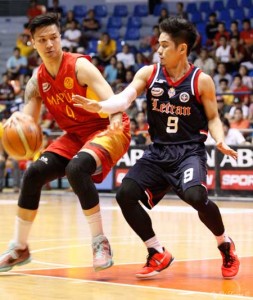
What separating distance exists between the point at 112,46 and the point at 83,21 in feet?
6.43

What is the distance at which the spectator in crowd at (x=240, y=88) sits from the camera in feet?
55.4

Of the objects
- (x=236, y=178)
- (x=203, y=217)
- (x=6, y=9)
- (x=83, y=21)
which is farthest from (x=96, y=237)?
(x=6, y=9)

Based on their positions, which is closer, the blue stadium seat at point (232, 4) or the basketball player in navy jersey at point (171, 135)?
the basketball player in navy jersey at point (171, 135)

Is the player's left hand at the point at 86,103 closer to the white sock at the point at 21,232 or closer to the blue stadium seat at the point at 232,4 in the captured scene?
the white sock at the point at 21,232

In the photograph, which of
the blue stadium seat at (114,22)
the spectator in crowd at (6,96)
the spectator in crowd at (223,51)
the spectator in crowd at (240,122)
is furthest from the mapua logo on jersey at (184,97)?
the blue stadium seat at (114,22)

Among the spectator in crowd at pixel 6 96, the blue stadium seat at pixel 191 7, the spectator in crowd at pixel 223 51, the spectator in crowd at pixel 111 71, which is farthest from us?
the blue stadium seat at pixel 191 7

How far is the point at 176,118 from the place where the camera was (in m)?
6.28

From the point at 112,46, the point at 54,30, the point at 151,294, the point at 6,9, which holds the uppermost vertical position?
the point at 6,9

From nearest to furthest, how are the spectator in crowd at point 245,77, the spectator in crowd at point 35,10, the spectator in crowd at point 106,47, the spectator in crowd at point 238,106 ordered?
the spectator in crowd at point 238,106, the spectator in crowd at point 245,77, the spectator in crowd at point 106,47, the spectator in crowd at point 35,10

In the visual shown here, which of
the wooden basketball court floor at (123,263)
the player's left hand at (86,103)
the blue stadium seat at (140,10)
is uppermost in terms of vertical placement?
the blue stadium seat at (140,10)

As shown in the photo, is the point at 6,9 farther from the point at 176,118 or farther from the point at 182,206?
the point at 176,118

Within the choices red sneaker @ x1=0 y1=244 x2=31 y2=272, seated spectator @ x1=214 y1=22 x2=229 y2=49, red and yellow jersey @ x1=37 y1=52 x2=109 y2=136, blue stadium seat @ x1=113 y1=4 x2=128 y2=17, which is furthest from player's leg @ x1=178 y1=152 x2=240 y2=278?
blue stadium seat @ x1=113 y1=4 x2=128 y2=17

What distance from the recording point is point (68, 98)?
6422 mm

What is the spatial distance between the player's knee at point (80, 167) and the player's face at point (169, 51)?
0.91 m
